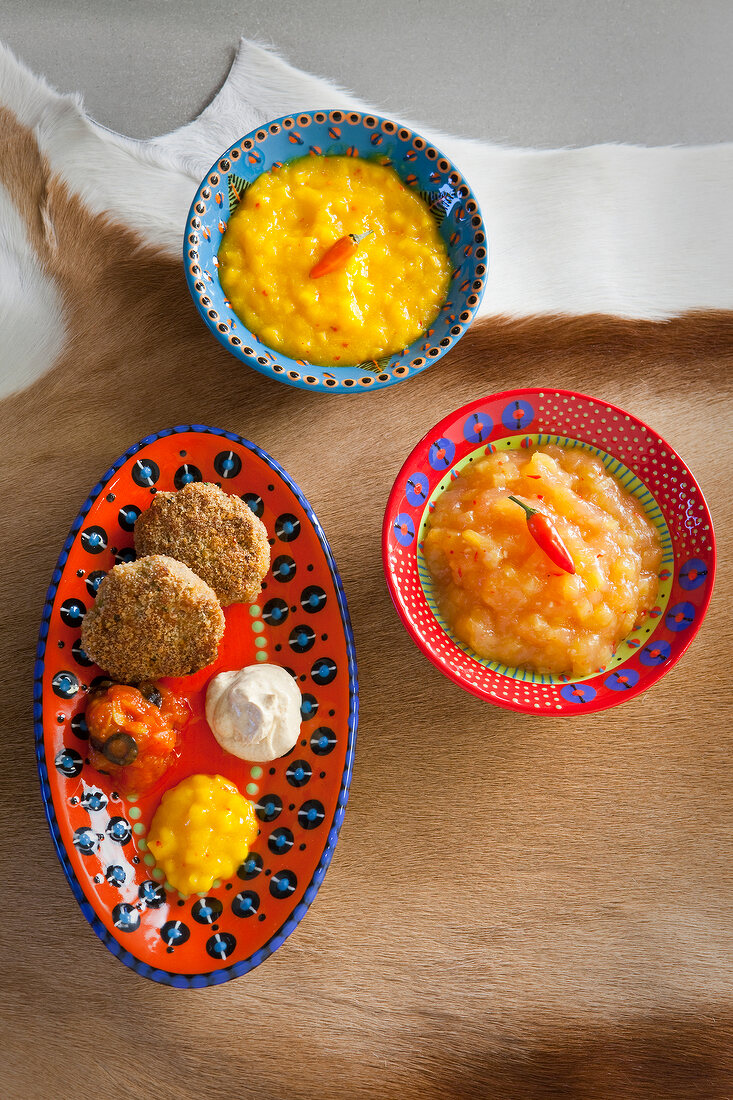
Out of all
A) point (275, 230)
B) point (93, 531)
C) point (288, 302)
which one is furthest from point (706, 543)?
point (93, 531)

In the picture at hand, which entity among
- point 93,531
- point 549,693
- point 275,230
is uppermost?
point 275,230

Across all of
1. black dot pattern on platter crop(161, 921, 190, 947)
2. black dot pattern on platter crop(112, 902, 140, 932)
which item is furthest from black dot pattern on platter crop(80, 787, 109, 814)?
black dot pattern on platter crop(161, 921, 190, 947)

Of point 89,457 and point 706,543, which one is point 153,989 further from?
point 706,543

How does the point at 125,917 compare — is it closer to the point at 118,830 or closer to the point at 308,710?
the point at 118,830

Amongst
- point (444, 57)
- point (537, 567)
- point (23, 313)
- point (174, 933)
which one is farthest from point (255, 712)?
point (444, 57)

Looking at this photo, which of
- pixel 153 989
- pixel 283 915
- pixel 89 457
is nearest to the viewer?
pixel 283 915

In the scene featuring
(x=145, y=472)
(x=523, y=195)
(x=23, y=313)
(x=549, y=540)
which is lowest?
(x=145, y=472)

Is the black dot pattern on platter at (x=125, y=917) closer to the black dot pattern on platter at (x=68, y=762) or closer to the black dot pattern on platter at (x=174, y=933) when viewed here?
the black dot pattern on platter at (x=174, y=933)
